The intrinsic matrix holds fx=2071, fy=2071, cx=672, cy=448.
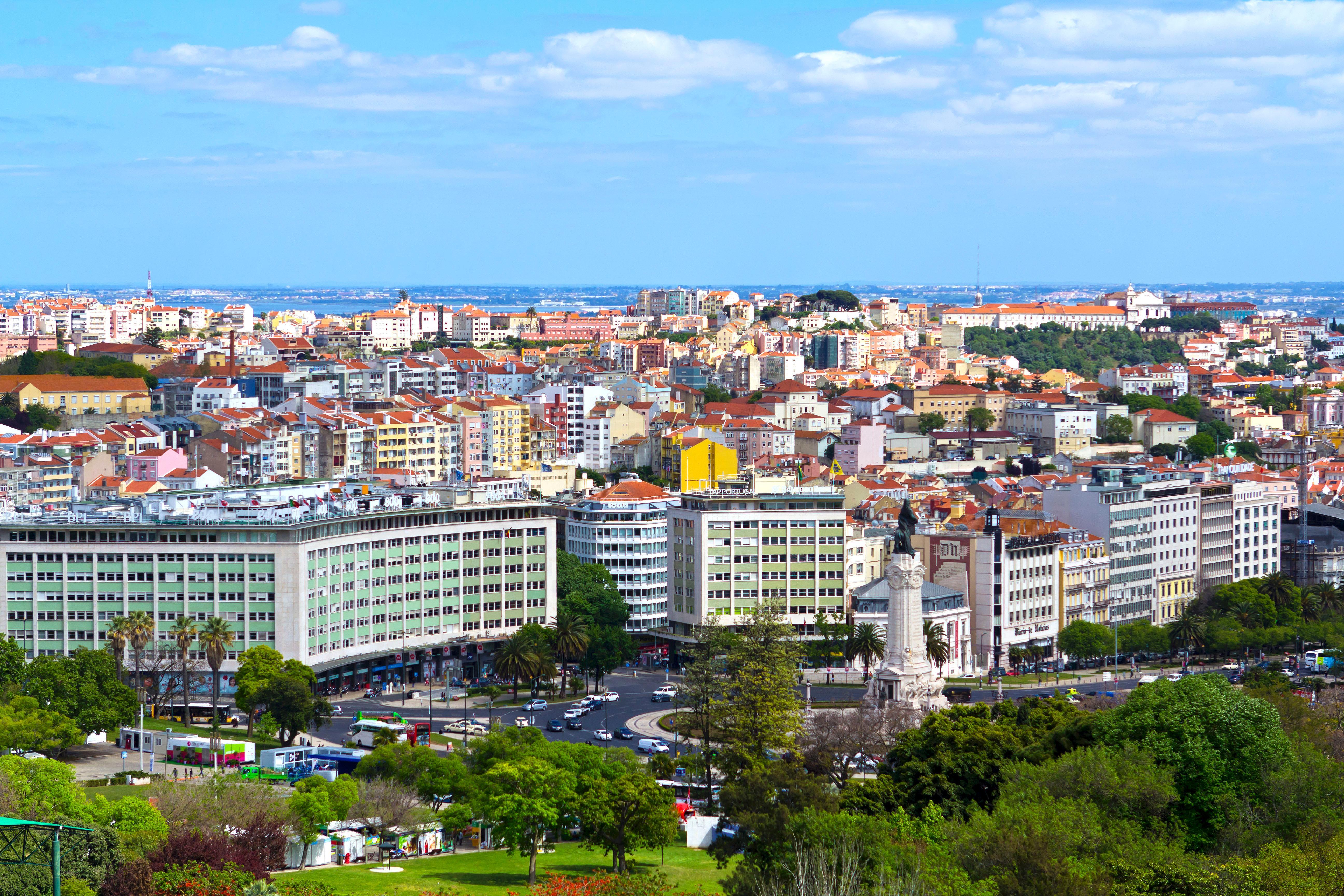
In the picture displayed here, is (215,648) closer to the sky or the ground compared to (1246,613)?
closer to the sky

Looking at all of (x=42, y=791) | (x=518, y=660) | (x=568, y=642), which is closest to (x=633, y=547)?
(x=568, y=642)

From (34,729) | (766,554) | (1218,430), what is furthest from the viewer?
(1218,430)

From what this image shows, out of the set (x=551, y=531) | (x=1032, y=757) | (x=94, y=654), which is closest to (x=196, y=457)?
(x=551, y=531)

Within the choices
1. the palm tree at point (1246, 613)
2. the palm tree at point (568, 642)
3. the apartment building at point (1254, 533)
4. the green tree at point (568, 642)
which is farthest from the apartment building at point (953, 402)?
the palm tree at point (568, 642)

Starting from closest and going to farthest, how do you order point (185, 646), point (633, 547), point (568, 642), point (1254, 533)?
point (185, 646) < point (568, 642) < point (633, 547) < point (1254, 533)

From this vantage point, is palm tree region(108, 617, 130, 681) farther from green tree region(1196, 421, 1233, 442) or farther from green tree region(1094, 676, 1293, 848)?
green tree region(1196, 421, 1233, 442)

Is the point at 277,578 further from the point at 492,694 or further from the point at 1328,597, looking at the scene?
the point at 1328,597

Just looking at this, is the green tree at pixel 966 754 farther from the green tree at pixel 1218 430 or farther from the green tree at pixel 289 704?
the green tree at pixel 1218 430
